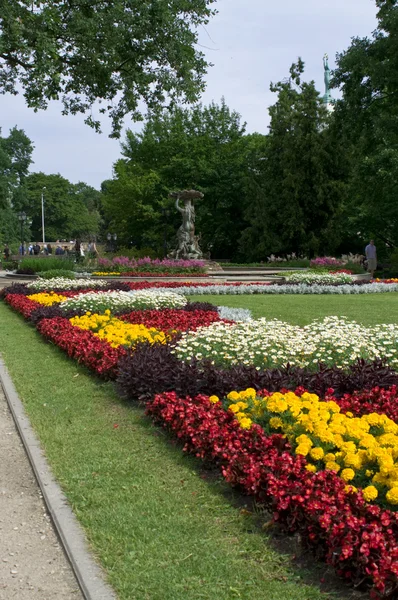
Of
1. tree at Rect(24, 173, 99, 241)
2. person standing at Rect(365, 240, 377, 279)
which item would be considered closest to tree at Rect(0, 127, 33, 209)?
tree at Rect(24, 173, 99, 241)

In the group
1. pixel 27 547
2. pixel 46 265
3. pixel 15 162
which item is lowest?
pixel 27 547

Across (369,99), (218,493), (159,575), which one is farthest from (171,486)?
(369,99)

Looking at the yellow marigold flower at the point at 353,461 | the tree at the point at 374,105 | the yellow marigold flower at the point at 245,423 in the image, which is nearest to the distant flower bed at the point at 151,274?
the tree at the point at 374,105

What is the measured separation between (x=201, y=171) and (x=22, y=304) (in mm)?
28825

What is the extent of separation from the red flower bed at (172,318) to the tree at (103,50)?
4753 millimetres

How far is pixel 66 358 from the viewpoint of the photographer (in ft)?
28.8

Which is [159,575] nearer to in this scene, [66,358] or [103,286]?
[66,358]

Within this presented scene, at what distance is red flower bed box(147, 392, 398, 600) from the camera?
8.95 ft

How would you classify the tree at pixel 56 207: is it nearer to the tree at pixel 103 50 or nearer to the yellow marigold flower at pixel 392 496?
the tree at pixel 103 50

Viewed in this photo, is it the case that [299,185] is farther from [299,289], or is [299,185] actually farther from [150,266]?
[299,289]

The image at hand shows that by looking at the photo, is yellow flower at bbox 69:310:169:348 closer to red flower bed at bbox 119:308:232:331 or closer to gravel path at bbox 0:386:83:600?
red flower bed at bbox 119:308:232:331

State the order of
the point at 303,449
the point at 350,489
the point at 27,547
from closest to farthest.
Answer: the point at 350,489
the point at 27,547
the point at 303,449

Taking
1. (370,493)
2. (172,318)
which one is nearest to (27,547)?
(370,493)

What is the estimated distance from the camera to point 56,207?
295 ft
